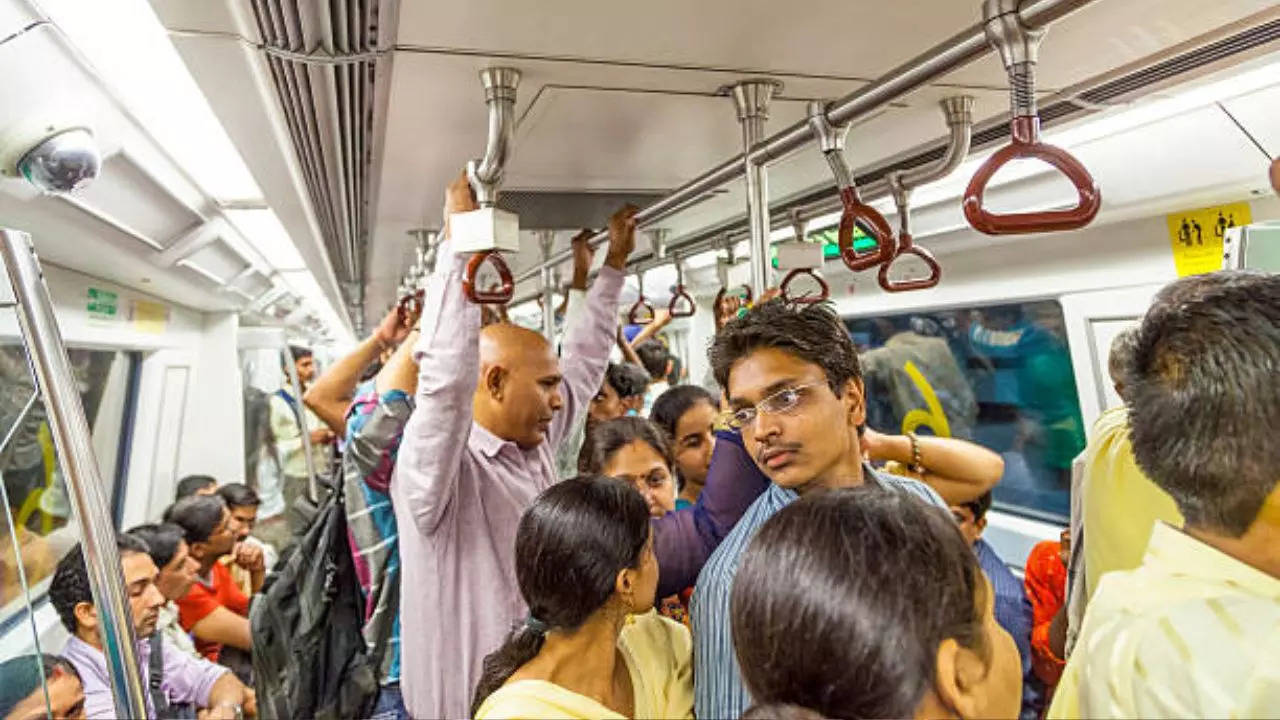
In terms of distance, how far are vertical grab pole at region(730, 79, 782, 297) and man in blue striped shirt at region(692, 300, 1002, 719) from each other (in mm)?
150

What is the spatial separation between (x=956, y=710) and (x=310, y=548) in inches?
84.4

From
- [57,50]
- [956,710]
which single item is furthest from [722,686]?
[57,50]

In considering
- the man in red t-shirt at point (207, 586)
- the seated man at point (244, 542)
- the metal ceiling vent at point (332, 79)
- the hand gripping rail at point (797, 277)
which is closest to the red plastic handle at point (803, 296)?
the hand gripping rail at point (797, 277)

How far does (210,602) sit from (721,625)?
3.47 m

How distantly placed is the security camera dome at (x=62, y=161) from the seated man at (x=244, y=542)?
302 cm

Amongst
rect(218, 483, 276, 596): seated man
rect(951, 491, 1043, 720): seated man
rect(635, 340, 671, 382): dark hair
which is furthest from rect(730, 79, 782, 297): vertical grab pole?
rect(218, 483, 276, 596): seated man

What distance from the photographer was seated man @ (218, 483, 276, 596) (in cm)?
440

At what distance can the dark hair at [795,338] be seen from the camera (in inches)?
50.9

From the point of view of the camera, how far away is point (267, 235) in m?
4.08

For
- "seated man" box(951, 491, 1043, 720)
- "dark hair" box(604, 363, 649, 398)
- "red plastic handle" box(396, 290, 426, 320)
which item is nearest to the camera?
"seated man" box(951, 491, 1043, 720)

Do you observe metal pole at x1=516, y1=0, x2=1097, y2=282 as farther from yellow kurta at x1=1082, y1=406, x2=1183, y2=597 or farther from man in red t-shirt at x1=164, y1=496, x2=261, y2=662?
man in red t-shirt at x1=164, y1=496, x2=261, y2=662

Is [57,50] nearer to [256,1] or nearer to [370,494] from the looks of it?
[256,1]

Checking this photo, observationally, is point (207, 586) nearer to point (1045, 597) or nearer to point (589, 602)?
point (589, 602)

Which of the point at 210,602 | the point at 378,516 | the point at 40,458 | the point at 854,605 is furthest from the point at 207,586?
the point at 854,605
